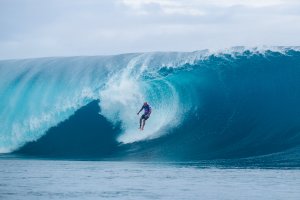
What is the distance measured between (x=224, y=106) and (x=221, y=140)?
1.95 m

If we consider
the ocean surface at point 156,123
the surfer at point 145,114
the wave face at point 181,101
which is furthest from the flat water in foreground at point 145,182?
the surfer at point 145,114

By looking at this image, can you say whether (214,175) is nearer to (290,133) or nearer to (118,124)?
(290,133)

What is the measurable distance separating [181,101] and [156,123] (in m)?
1.33

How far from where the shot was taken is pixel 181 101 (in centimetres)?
2311

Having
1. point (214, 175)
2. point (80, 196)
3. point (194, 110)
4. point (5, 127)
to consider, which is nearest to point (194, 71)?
point (194, 110)

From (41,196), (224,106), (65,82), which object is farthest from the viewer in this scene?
(65,82)

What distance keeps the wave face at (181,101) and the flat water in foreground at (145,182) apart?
9.41ft

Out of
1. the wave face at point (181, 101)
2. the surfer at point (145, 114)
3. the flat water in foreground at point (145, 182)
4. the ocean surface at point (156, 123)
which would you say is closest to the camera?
the flat water in foreground at point (145, 182)

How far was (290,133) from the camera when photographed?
20.4 metres

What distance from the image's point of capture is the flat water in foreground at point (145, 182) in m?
13.0

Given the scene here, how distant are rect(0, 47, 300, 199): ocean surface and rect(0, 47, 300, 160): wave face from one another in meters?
0.03

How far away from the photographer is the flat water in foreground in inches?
512

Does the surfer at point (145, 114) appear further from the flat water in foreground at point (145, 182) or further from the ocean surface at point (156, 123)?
the flat water in foreground at point (145, 182)

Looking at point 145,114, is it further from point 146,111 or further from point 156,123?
point 156,123
